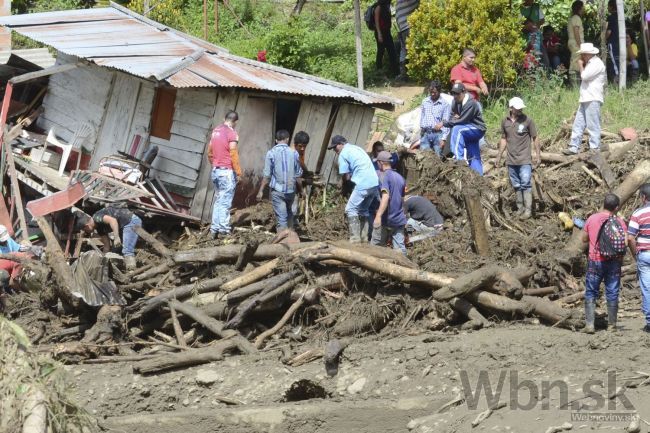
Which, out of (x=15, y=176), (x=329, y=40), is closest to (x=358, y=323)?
(x=15, y=176)

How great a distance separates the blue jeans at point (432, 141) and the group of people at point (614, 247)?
5727 mm

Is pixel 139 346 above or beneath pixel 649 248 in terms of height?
beneath

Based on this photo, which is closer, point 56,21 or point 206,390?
point 206,390

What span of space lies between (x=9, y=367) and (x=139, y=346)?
5.05 m

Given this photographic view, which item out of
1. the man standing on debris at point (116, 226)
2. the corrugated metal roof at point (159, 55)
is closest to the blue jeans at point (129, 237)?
the man standing on debris at point (116, 226)

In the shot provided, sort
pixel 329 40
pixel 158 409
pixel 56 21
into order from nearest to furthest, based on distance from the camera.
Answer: pixel 158 409, pixel 56 21, pixel 329 40

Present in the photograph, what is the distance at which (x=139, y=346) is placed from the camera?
14172 millimetres

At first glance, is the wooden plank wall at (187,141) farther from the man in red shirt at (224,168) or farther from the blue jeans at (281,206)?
the blue jeans at (281,206)

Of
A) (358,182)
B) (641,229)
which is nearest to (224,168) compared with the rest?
(358,182)

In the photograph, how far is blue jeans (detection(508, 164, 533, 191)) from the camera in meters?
16.5

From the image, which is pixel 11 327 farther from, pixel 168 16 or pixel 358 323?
pixel 168 16

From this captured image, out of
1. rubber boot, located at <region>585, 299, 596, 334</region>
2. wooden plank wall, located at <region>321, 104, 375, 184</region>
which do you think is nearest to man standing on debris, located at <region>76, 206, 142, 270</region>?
wooden plank wall, located at <region>321, 104, 375, 184</region>

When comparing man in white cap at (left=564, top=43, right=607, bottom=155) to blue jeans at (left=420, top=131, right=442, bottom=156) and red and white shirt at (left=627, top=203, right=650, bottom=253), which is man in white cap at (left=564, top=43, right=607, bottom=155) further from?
red and white shirt at (left=627, top=203, right=650, bottom=253)

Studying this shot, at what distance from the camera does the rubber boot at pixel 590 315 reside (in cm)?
1258
